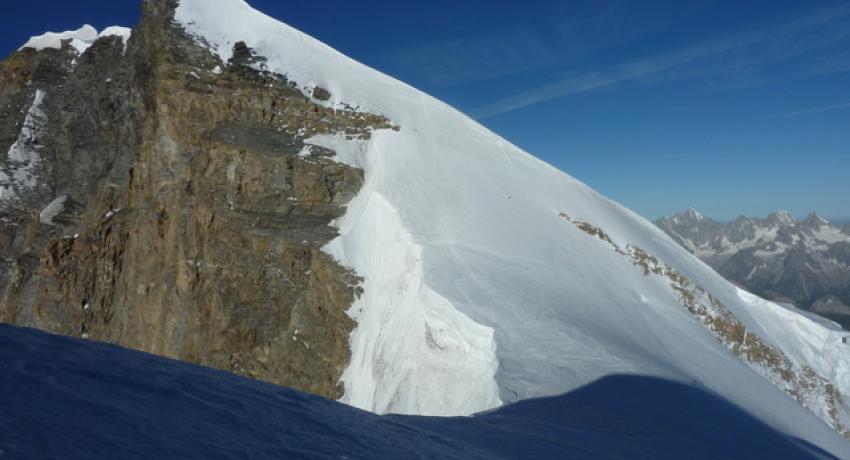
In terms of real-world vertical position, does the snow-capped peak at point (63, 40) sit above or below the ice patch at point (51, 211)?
above

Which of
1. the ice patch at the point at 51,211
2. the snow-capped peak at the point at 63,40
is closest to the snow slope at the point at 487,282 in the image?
the snow-capped peak at the point at 63,40

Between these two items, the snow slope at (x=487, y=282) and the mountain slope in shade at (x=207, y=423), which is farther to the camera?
the snow slope at (x=487, y=282)

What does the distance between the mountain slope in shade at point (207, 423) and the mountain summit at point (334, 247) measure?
8.56ft

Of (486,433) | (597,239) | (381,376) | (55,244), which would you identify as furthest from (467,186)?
(55,244)

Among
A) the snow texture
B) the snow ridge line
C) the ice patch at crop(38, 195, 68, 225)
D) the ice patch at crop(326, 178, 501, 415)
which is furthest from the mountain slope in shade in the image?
the snow texture

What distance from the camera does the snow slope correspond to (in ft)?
48.2

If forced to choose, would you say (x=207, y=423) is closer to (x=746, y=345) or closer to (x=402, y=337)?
(x=402, y=337)

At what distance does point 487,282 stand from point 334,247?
26.2 feet

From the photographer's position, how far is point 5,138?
125ft

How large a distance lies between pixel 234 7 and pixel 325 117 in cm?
923

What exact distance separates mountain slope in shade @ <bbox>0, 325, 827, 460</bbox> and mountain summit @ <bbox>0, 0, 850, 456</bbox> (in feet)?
8.56

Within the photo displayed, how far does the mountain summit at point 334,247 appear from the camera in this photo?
651 inches

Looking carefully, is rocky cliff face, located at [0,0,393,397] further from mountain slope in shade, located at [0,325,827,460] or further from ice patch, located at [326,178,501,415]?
mountain slope in shade, located at [0,325,827,460]

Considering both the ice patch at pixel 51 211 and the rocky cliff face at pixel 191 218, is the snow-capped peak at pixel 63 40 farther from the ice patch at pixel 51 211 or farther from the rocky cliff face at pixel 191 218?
the ice patch at pixel 51 211
